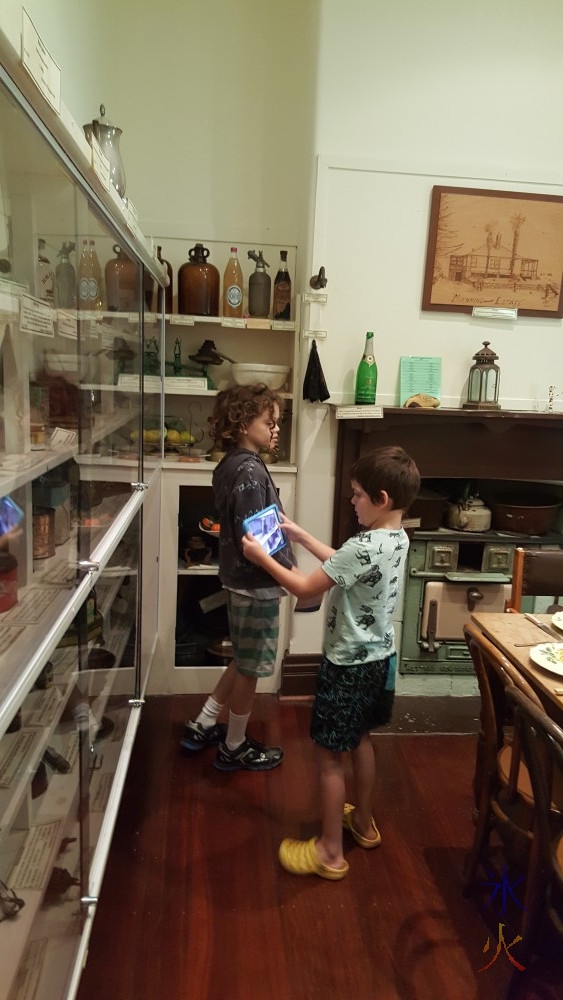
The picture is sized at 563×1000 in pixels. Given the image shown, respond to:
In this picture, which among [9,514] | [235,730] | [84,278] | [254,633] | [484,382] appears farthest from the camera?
[484,382]

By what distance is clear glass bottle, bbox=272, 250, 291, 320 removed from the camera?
283 cm

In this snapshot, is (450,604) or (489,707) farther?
(450,604)

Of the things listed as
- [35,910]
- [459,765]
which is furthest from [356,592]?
[459,765]

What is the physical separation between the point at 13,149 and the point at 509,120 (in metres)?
2.32

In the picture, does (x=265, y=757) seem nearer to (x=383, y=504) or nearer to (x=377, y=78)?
(x=383, y=504)

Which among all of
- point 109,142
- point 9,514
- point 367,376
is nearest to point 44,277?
point 9,514

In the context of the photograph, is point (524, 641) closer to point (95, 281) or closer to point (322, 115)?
Answer: point (95, 281)

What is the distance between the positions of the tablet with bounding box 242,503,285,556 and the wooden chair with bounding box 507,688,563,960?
792mm

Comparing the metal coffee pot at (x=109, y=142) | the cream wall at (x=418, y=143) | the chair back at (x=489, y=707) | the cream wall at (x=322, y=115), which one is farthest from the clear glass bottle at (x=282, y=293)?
the chair back at (x=489, y=707)

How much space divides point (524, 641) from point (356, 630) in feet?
1.51

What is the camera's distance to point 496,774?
1683 millimetres

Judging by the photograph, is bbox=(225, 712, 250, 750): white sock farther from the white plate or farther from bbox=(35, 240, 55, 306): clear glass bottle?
bbox=(35, 240, 55, 306): clear glass bottle

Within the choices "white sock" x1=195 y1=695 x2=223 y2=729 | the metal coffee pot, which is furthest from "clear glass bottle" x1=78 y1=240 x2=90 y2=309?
"white sock" x1=195 y1=695 x2=223 y2=729

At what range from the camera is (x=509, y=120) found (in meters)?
2.62
